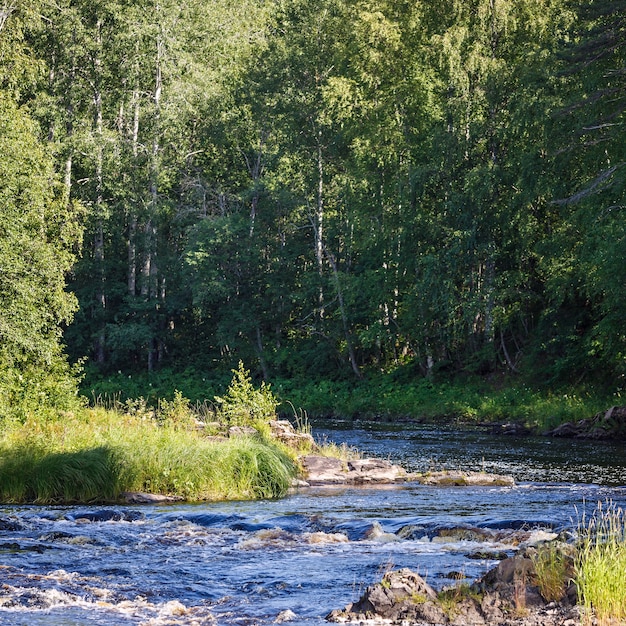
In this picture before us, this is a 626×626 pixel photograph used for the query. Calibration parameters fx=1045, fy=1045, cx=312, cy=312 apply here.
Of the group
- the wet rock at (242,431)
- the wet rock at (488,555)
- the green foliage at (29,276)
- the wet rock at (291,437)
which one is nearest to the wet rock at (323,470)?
the wet rock at (291,437)

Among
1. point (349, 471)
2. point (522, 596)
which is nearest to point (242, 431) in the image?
point (349, 471)

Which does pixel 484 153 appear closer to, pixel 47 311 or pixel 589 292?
pixel 589 292

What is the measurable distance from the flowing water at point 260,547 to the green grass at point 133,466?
746mm

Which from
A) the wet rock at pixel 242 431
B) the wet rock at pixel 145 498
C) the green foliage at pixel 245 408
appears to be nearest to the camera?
the wet rock at pixel 145 498

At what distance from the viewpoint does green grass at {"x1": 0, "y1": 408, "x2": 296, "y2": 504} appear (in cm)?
1606

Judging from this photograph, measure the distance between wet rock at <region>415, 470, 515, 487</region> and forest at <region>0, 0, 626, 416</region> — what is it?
9849 mm

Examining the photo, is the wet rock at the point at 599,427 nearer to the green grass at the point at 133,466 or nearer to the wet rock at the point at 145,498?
the green grass at the point at 133,466

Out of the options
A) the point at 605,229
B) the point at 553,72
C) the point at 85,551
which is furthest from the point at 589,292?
the point at 85,551

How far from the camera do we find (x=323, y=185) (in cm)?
4656

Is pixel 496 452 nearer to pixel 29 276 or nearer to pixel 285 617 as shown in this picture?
pixel 29 276

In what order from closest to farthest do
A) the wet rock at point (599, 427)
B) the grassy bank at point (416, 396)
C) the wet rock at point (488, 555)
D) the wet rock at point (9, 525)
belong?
the wet rock at point (488, 555) → the wet rock at point (9, 525) → the wet rock at point (599, 427) → the grassy bank at point (416, 396)

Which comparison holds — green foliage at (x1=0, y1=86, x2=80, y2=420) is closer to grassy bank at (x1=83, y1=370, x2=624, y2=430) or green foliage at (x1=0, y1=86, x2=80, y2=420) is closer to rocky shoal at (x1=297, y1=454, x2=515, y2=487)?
grassy bank at (x1=83, y1=370, x2=624, y2=430)

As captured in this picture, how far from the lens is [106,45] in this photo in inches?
1838

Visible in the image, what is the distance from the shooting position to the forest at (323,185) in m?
30.1
